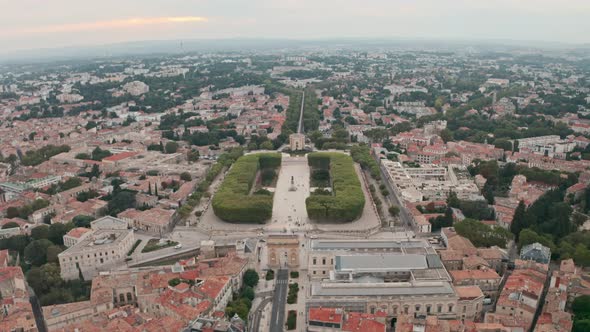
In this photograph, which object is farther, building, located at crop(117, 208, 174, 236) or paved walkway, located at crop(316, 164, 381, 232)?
building, located at crop(117, 208, 174, 236)

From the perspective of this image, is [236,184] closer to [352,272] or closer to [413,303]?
[352,272]

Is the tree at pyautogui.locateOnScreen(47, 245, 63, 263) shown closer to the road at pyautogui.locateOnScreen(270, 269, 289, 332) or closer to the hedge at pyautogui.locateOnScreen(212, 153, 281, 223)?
the hedge at pyautogui.locateOnScreen(212, 153, 281, 223)

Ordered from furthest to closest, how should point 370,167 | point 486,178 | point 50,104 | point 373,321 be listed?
point 50,104 → point 370,167 → point 486,178 → point 373,321

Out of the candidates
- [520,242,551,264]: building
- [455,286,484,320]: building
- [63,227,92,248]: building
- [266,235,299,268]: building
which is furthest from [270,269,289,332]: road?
[520,242,551,264]: building

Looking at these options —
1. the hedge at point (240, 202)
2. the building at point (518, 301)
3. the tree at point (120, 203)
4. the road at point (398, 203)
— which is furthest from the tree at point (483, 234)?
the tree at point (120, 203)

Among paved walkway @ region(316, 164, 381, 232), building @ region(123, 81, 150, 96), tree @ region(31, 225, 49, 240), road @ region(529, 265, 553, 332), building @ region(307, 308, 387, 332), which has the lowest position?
paved walkway @ region(316, 164, 381, 232)

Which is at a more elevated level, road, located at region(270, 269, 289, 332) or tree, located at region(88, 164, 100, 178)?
tree, located at region(88, 164, 100, 178)

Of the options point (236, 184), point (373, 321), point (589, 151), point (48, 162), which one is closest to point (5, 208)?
point (48, 162)
